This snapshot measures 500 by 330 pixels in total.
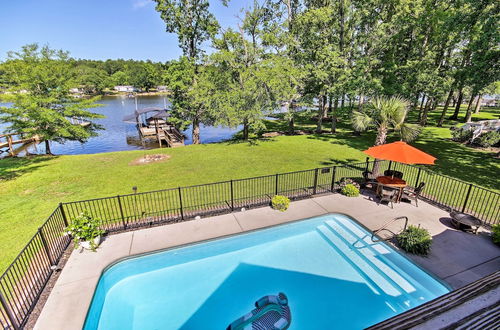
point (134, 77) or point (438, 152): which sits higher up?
point (134, 77)

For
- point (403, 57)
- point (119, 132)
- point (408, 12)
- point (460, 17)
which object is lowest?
point (119, 132)

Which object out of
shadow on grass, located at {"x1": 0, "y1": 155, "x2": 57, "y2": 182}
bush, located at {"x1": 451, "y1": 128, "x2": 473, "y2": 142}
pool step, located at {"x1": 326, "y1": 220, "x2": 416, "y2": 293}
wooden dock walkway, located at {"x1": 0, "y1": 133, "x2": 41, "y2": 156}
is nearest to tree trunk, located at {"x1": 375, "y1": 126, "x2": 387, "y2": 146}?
pool step, located at {"x1": 326, "y1": 220, "x2": 416, "y2": 293}

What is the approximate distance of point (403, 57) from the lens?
21.4 metres

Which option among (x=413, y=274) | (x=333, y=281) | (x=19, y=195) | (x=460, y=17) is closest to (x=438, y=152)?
(x=460, y=17)

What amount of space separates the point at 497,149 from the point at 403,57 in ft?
Result: 33.6

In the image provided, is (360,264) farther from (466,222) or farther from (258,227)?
(466,222)

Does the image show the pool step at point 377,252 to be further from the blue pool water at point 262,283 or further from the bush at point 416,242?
the bush at point 416,242

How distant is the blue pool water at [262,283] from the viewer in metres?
5.87

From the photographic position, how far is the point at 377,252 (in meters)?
7.45

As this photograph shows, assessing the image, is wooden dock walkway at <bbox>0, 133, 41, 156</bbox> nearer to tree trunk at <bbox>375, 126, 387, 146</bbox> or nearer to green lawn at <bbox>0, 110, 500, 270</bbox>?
green lawn at <bbox>0, 110, 500, 270</bbox>

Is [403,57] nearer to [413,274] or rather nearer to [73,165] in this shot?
[413,274]

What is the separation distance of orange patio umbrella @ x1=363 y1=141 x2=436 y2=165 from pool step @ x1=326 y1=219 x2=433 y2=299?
2958 millimetres

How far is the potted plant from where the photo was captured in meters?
7.15

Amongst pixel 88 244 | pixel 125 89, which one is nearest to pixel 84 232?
pixel 88 244
